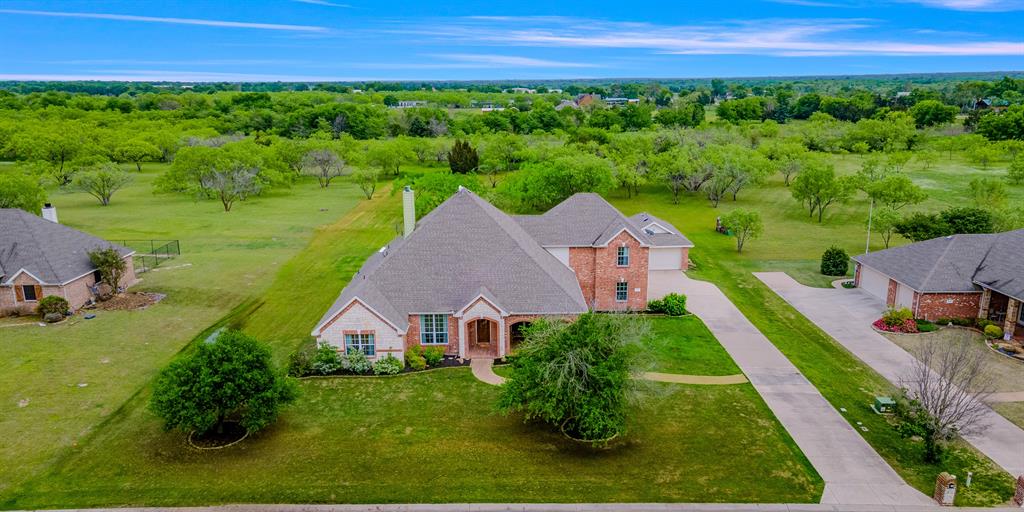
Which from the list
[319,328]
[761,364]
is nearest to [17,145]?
[319,328]

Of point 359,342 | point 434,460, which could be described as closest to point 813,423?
point 434,460

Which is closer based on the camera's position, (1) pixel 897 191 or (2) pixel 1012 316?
(2) pixel 1012 316

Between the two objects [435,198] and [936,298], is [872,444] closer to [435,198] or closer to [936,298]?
[936,298]

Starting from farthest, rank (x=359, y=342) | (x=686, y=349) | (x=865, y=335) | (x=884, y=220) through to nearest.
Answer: (x=884, y=220) < (x=865, y=335) < (x=686, y=349) < (x=359, y=342)

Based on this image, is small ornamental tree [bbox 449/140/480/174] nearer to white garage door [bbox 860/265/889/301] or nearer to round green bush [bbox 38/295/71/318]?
white garage door [bbox 860/265/889/301]

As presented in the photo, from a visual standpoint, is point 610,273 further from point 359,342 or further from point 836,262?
point 836,262
